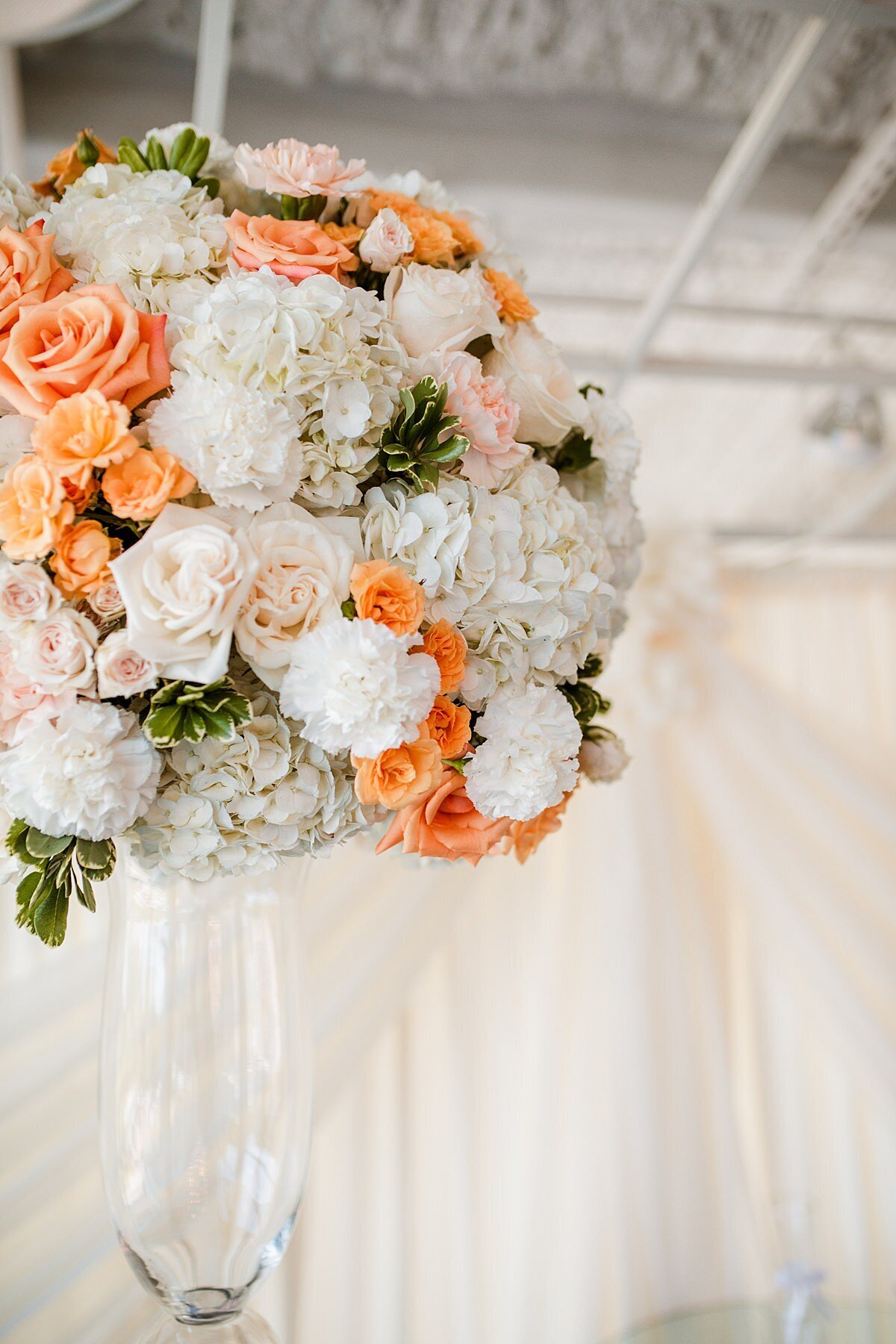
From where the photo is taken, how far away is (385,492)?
0.57 meters

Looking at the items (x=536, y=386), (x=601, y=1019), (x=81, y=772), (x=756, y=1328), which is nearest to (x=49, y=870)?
(x=81, y=772)

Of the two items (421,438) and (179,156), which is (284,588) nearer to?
(421,438)

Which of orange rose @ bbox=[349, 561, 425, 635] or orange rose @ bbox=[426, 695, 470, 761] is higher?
orange rose @ bbox=[349, 561, 425, 635]

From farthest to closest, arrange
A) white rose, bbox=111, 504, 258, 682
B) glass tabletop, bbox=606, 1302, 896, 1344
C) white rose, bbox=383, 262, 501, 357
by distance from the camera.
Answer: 1. glass tabletop, bbox=606, 1302, 896, 1344
2. white rose, bbox=383, 262, 501, 357
3. white rose, bbox=111, 504, 258, 682

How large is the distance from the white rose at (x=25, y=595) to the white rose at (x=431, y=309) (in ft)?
0.83

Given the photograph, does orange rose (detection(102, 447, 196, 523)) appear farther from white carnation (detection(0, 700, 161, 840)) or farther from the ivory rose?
the ivory rose

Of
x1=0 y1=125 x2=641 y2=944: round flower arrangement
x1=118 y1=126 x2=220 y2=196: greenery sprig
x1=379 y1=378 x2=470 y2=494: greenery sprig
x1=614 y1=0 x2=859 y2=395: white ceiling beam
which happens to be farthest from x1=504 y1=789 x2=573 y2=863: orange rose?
x1=614 y1=0 x2=859 y2=395: white ceiling beam

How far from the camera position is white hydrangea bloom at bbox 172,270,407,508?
514 millimetres

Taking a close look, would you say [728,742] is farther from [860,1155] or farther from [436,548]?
[436,548]

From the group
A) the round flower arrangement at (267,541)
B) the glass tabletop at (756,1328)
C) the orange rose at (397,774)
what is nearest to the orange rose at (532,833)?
the round flower arrangement at (267,541)

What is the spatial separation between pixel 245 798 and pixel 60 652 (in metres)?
0.12

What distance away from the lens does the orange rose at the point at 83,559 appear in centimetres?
49

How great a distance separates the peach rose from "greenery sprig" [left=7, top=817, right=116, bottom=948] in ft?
0.53

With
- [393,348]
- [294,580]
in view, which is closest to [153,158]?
[393,348]
